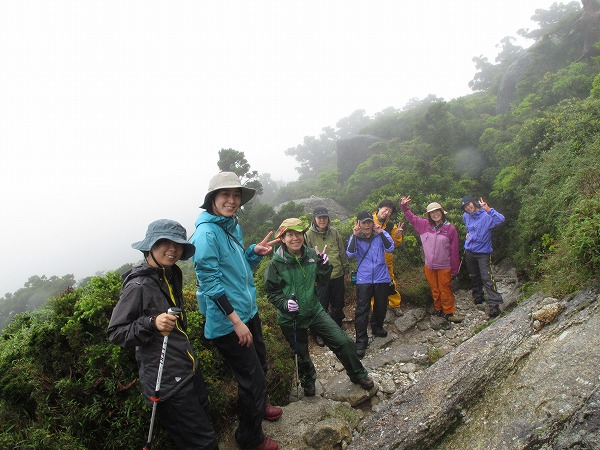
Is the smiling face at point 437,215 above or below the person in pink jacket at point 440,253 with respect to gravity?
above

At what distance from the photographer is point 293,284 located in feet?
13.2

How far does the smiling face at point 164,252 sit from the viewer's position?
105 inches

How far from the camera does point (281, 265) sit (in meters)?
4.05

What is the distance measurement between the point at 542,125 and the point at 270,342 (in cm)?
1080

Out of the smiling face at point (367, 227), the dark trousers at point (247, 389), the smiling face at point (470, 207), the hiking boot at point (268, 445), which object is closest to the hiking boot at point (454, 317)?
the smiling face at point (470, 207)

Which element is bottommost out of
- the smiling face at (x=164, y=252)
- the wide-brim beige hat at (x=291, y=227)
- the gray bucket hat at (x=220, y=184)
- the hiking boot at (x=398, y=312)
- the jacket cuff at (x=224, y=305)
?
the hiking boot at (x=398, y=312)

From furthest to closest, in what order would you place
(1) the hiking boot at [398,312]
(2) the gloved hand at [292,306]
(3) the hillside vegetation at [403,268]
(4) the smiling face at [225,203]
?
(1) the hiking boot at [398,312] → (2) the gloved hand at [292,306] → (4) the smiling face at [225,203] → (3) the hillside vegetation at [403,268]

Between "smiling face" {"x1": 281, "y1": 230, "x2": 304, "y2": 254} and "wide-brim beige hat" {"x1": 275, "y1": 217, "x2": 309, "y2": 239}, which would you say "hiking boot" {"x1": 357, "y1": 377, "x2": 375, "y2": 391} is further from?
"wide-brim beige hat" {"x1": 275, "y1": 217, "x2": 309, "y2": 239}

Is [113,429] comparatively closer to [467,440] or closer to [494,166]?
[467,440]

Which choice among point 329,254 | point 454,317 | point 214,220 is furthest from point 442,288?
point 214,220

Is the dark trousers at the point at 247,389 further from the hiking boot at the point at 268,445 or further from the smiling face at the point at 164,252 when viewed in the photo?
the smiling face at the point at 164,252

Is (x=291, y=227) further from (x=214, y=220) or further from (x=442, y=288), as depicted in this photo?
(x=442, y=288)

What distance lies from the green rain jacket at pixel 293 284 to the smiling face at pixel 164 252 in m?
1.51

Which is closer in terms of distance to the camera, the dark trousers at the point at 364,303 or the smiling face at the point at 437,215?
the dark trousers at the point at 364,303
